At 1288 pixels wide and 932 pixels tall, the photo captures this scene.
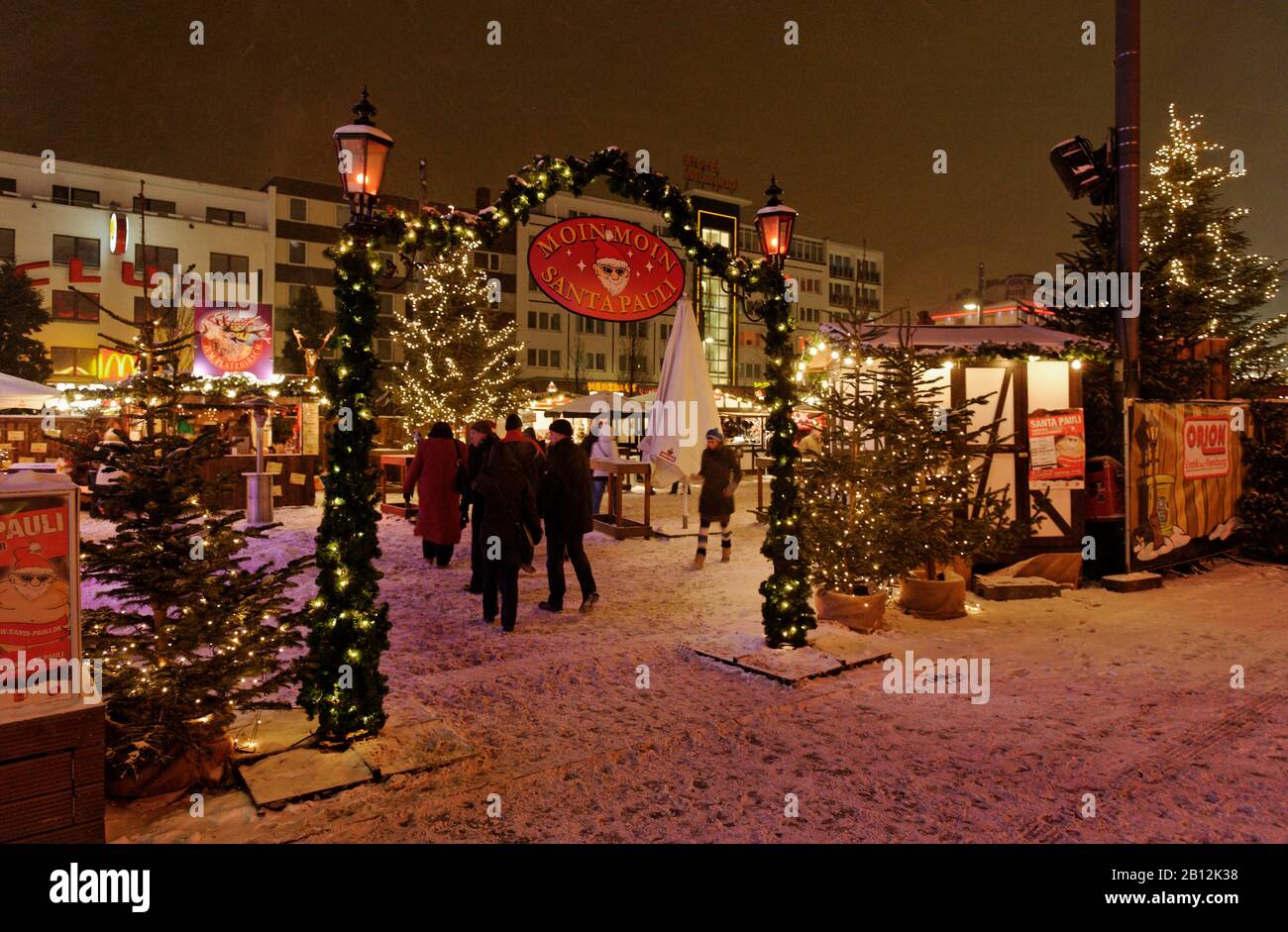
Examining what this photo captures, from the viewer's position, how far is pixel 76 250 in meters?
42.8

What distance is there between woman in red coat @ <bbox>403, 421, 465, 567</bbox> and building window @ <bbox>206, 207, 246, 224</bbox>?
4518cm

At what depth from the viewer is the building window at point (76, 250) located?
42.2 metres

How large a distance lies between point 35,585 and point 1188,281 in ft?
66.4

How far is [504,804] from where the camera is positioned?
4184 mm

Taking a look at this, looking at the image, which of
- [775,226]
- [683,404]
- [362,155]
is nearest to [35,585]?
[362,155]

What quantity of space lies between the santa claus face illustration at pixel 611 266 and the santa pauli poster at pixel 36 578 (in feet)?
12.5

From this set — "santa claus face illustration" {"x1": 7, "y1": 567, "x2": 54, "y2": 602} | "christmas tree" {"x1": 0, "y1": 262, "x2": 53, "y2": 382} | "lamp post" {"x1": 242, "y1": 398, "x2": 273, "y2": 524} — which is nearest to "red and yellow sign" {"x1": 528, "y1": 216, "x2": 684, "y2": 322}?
"santa claus face illustration" {"x1": 7, "y1": 567, "x2": 54, "y2": 602}

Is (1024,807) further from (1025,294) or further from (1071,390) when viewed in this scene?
(1025,294)

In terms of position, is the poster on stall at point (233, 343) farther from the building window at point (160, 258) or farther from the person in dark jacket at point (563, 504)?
the building window at point (160, 258)

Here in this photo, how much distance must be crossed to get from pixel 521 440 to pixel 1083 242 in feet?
37.1

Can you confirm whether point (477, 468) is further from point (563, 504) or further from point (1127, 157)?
point (1127, 157)
